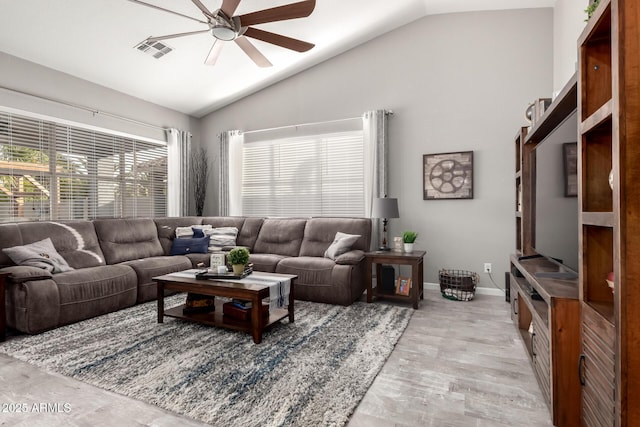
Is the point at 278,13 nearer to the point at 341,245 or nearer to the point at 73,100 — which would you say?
the point at 341,245

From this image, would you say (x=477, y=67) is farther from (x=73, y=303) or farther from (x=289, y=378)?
(x=73, y=303)

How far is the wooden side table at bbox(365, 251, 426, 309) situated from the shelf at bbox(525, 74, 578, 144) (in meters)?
1.50

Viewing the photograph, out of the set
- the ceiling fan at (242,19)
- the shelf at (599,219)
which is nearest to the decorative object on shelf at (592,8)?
the shelf at (599,219)

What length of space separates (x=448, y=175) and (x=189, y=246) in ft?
11.1

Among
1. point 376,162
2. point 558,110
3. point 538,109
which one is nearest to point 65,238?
point 376,162

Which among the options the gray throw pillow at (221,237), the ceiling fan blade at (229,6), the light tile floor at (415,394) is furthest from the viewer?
the gray throw pillow at (221,237)

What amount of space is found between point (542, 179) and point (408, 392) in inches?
62.6

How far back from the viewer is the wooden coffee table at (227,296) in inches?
96.0

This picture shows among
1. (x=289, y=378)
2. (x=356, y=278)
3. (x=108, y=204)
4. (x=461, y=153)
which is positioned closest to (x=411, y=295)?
(x=356, y=278)

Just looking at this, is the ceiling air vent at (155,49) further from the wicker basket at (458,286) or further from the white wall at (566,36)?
the wicker basket at (458,286)

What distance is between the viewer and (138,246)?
4086mm

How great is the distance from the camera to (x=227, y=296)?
100 inches

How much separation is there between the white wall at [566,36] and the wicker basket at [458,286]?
215 cm

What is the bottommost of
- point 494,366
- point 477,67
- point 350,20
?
point 494,366
